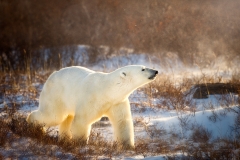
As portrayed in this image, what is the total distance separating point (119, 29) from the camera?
14.9 m

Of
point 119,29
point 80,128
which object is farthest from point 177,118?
point 119,29

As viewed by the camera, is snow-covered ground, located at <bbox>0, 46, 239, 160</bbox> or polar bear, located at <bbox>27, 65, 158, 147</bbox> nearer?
polar bear, located at <bbox>27, 65, 158, 147</bbox>

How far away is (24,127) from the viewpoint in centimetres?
399

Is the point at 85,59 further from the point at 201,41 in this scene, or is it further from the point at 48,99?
the point at 48,99

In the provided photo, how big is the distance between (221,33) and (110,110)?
8.89m

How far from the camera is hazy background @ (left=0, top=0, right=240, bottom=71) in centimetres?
1185

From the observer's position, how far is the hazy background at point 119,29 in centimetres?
1185

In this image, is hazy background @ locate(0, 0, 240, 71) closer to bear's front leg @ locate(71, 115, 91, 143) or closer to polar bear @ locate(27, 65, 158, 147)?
polar bear @ locate(27, 65, 158, 147)

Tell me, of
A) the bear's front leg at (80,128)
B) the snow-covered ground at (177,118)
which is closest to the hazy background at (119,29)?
the snow-covered ground at (177,118)

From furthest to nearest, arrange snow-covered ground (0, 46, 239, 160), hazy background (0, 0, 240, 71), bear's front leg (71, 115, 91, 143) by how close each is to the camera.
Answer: hazy background (0, 0, 240, 71), snow-covered ground (0, 46, 239, 160), bear's front leg (71, 115, 91, 143)

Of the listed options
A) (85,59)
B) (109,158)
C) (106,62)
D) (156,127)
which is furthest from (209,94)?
(85,59)

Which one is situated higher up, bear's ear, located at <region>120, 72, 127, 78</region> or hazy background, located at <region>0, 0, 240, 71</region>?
hazy background, located at <region>0, 0, 240, 71</region>

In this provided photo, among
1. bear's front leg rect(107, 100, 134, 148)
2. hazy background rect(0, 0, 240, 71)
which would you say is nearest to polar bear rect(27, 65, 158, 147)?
bear's front leg rect(107, 100, 134, 148)

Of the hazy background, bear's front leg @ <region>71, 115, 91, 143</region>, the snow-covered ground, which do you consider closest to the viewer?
bear's front leg @ <region>71, 115, 91, 143</region>
